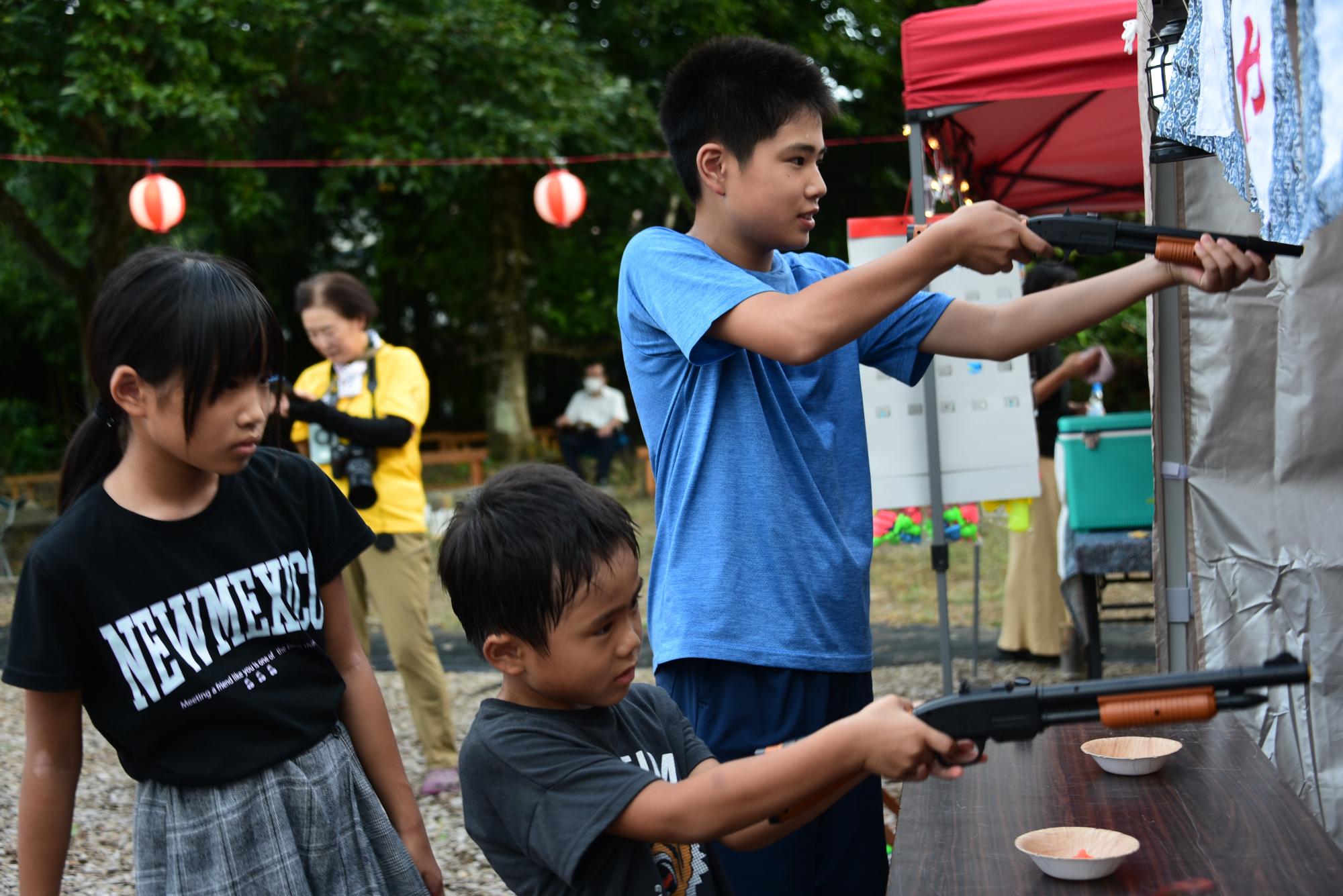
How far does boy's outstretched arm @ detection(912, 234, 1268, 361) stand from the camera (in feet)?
5.92

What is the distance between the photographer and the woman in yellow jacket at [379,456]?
14.8 feet

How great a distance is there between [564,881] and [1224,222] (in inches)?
83.9

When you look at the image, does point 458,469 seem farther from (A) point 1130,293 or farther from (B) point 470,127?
(A) point 1130,293

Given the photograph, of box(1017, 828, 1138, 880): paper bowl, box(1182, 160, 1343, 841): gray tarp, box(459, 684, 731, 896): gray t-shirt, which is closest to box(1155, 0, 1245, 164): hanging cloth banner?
box(1182, 160, 1343, 841): gray tarp

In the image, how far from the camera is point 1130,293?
1.99 m

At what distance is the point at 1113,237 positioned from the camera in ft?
6.12

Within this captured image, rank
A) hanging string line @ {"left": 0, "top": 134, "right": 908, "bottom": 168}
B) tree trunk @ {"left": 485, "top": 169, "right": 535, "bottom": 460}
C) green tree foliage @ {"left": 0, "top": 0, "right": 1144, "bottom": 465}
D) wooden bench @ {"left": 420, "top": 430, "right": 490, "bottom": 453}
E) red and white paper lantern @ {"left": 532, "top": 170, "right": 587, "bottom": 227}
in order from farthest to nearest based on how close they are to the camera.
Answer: wooden bench @ {"left": 420, "top": 430, "right": 490, "bottom": 453}, tree trunk @ {"left": 485, "top": 169, "right": 535, "bottom": 460}, hanging string line @ {"left": 0, "top": 134, "right": 908, "bottom": 168}, green tree foliage @ {"left": 0, "top": 0, "right": 1144, "bottom": 465}, red and white paper lantern @ {"left": 532, "top": 170, "right": 587, "bottom": 227}

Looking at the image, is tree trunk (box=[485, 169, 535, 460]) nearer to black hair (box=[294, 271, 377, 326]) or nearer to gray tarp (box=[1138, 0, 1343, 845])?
black hair (box=[294, 271, 377, 326])

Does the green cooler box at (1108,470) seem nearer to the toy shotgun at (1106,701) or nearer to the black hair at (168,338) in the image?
the toy shotgun at (1106,701)

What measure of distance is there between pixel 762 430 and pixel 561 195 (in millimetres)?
8560

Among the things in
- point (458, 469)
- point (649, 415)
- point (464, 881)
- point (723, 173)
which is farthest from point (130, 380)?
point (458, 469)

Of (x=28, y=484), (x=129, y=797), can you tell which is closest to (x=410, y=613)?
(x=129, y=797)

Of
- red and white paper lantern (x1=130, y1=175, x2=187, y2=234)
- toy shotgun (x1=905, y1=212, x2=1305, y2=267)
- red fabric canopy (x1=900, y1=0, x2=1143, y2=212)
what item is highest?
red and white paper lantern (x1=130, y1=175, x2=187, y2=234)

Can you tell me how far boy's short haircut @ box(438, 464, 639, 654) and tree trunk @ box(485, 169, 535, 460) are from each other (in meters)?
14.5
